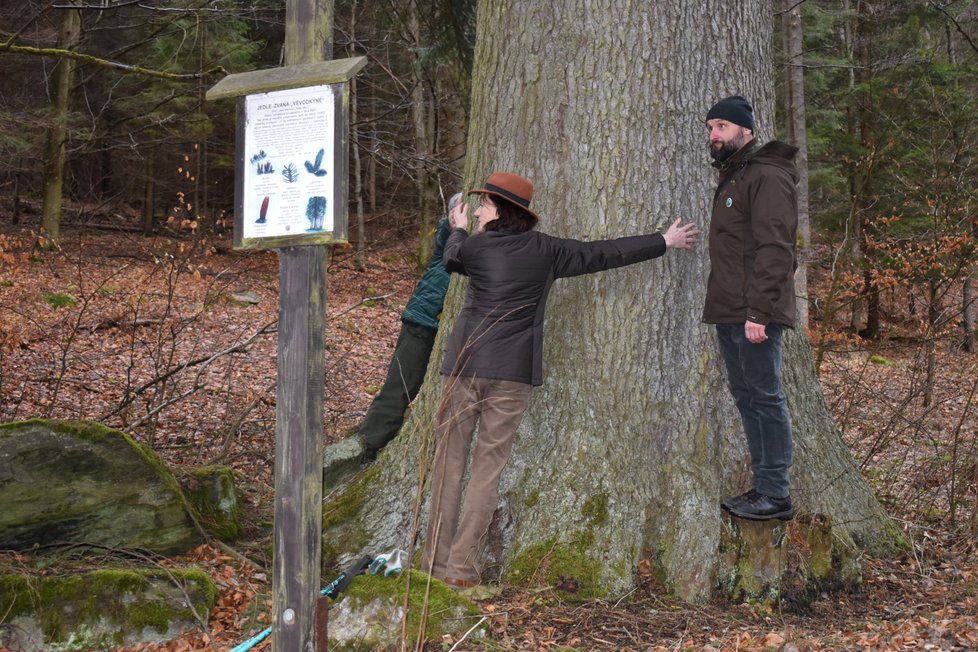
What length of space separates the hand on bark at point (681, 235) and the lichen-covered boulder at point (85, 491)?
320 centimetres

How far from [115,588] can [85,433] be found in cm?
103

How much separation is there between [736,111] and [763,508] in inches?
80.5

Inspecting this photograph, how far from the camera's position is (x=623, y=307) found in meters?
4.83

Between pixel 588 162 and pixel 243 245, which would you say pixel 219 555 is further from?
pixel 588 162

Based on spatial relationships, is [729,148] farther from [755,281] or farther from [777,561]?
[777,561]

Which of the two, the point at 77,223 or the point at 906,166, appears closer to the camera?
the point at 906,166

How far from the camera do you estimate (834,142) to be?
20.4m

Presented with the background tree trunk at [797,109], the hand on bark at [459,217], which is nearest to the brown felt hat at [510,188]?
the hand on bark at [459,217]

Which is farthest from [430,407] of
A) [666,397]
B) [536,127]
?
[536,127]

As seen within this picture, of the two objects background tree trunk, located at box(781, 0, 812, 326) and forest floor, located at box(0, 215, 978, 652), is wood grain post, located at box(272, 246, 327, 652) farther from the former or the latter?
background tree trunk, located at box(781, 0, 812, 326)

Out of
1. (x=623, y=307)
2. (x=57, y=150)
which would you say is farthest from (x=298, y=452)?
(x=57, y=150)

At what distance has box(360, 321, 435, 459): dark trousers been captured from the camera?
592 cm

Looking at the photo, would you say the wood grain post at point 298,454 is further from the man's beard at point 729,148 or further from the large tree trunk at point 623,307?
the man's beard at point 729,148

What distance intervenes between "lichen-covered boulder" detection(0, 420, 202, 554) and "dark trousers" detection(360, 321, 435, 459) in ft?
4.12
